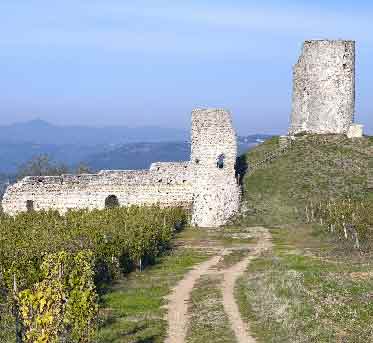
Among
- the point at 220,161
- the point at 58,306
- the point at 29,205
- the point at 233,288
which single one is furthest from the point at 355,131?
the point at 58,306

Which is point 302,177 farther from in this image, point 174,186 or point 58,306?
point 58,306

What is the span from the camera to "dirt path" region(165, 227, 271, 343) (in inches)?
889

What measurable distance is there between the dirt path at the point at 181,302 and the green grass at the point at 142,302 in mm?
258

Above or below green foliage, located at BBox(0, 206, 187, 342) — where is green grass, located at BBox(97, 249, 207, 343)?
below

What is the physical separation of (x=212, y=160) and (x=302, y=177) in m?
6.79

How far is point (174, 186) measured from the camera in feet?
160

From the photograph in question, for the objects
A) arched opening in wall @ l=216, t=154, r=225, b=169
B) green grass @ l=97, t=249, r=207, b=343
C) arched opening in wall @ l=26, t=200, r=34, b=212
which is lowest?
green grass @ l=97, t=249, r=207, b=343

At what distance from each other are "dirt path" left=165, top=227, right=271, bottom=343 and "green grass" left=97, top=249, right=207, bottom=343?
320 mm

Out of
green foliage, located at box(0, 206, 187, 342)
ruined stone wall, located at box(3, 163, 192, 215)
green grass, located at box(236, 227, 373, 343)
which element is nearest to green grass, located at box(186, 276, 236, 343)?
green grass, located at box(236, 227, 373, 343)

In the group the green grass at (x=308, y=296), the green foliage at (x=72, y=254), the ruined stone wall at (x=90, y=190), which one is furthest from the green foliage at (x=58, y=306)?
the ruined stone wall at (x=90, y=190)

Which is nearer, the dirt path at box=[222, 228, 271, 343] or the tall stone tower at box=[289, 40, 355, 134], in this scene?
the dirt path at box=[222, 228, 271, 343]

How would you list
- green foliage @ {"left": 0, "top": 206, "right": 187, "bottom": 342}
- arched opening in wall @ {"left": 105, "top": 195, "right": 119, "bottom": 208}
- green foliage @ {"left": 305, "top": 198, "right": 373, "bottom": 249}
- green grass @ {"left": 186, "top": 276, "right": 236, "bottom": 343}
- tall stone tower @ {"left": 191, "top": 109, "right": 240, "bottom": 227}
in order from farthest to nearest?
arched opening in wall @ {"left": 105, "top": 195, "right": 119, "bottom": 208}, tall stone tower @ {"left": 191, "top": 109, "right": 240, "bottom": 227}, green foliage @ {"left": 305, "top": 198, "right": 373, "bottom": 249}, green grass @ {"left": 186, "top": 276, "right": 236, "bottom": 343}, green foliage @ {"left": 0, "top": 206, "right": 187, "bottom": 342}

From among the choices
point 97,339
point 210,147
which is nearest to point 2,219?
point 210,147

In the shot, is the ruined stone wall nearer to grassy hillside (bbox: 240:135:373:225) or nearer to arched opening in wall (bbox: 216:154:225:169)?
arched opening in wall (bbox: 216:154:225:169)
